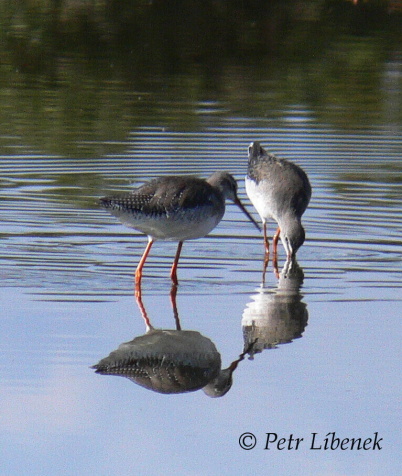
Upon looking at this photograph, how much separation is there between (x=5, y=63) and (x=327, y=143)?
811 cm

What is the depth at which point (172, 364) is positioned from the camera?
27.6ft

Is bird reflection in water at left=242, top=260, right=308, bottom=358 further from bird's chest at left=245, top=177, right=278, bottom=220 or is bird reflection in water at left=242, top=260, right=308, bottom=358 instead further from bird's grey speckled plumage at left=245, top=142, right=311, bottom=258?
bird's chest at left=245, top=177, right=278, bottom=220

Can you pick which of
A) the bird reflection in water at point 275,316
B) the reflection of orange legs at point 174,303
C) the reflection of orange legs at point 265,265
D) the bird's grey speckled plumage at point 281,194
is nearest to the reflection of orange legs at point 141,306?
the reflection of orange legs at point 174,303

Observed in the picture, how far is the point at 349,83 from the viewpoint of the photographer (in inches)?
928

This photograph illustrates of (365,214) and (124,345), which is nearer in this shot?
(124,345)

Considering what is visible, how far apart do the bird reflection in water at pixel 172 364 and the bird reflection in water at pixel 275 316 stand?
28 centimetres

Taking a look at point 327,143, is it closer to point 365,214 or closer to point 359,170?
point 359,170

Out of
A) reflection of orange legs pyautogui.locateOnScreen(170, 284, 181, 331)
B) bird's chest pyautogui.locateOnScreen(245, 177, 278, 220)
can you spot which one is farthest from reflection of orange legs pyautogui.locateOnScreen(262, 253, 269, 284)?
reflection of orange legs pyautogui.locateOnScreen(170, 284, 181, 331)

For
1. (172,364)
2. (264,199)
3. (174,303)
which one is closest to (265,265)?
(264,199)

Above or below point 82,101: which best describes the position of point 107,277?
above

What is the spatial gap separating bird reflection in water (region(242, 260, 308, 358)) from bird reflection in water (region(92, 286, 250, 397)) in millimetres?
282

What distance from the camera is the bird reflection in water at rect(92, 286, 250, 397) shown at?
8.07 m

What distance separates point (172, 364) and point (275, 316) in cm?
160

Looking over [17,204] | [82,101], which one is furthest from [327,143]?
[17,204]
